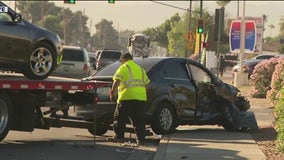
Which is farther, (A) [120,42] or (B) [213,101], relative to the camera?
(A) [120,42]

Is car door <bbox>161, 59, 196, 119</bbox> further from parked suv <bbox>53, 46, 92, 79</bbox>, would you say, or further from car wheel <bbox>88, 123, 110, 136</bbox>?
parked suv <bbox>53, 46, 92, 79</bbox>

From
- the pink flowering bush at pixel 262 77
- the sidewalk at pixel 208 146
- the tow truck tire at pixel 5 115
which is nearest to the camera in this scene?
the sidewalk at pixel 208 146

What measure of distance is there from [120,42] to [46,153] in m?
175

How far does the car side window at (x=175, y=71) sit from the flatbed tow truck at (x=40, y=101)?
1.53 meters

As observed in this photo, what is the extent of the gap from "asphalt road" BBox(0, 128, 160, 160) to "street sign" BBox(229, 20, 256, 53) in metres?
22.9

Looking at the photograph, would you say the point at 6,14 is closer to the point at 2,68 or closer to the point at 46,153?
the point at 2,68

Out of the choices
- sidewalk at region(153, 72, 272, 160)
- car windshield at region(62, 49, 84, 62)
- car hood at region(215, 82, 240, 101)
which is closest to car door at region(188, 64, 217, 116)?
car hood at region(215, 82, 240, 101)

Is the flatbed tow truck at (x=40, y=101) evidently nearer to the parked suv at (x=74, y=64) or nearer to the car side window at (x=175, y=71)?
the car side window at (x=175, y=71)

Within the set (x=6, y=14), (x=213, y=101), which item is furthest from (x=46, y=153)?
(x=213, y=101)

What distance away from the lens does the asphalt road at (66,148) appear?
390 inches

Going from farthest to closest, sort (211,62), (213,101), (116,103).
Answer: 1. (211,62)
2. (213,101)
3. (116,103)

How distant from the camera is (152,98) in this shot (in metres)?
12.1

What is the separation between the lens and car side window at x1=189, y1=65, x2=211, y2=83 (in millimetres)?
→ 13312

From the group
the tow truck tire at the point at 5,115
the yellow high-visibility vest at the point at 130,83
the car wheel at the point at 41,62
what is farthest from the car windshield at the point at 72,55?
the tow truck tire at the point at 5,115
